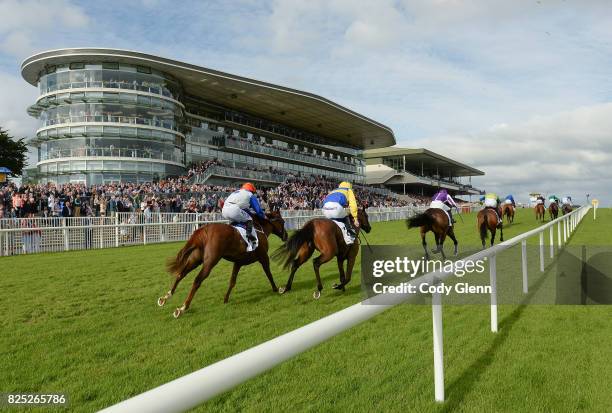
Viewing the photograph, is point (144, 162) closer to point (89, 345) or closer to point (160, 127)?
point (160, 127)

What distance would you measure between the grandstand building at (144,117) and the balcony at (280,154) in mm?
135

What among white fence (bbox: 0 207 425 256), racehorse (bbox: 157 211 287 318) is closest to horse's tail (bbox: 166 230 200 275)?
racehorse (bbox: 157 211 287 318)

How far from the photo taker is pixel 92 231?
1544 cm

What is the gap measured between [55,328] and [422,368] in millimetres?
3822

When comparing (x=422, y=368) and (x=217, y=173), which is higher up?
(x=217, y=173)

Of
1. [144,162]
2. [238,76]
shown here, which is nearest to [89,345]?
[144,162]

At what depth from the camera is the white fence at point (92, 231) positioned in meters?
13.8

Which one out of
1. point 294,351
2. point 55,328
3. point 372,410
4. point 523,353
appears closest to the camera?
point 294,351

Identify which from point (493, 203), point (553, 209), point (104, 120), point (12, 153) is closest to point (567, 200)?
point (553, 209)

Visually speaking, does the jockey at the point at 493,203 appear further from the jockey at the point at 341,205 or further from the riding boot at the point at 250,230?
the riding boot at the point at 250,230

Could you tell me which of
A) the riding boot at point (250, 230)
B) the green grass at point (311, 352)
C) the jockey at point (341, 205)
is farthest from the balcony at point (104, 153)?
the riding boot at point (250, 230)

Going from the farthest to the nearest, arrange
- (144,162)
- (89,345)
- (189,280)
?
(144,162) → (189,280) → (89,345)

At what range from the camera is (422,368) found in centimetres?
355

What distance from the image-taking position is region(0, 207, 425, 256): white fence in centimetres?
1377
